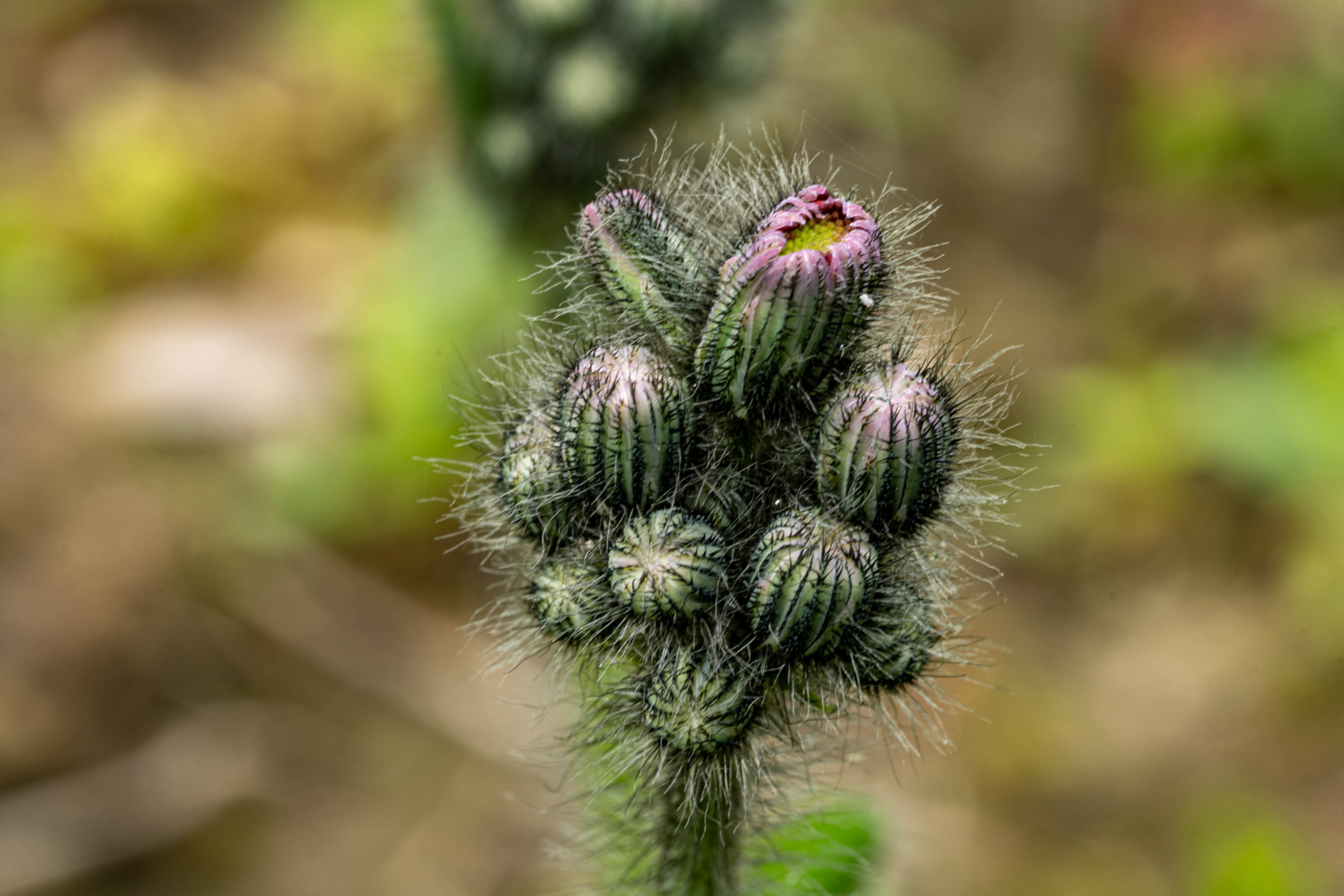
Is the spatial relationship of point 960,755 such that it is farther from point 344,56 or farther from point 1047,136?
point 344,56

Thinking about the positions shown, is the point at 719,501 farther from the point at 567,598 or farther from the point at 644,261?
the point at 644,261

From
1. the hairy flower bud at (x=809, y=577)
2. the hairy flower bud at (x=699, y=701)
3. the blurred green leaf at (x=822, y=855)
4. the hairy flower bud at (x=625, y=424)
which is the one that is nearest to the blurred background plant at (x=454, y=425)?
the blurred green leaf at (x=822, y=855)

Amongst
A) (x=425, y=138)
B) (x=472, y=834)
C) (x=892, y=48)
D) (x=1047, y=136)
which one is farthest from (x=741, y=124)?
(x=472, y=834)

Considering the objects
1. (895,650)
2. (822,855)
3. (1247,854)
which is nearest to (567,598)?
(895,650)

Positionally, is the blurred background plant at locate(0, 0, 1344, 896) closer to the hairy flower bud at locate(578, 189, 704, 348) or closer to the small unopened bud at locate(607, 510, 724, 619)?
the small unopened bud at locate(607, 510, 724, 619)

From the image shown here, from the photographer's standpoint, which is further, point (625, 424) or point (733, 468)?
point (733, 468)

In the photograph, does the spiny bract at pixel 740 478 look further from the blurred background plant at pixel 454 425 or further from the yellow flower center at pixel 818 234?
the blurred background plant at pixel 454 425
